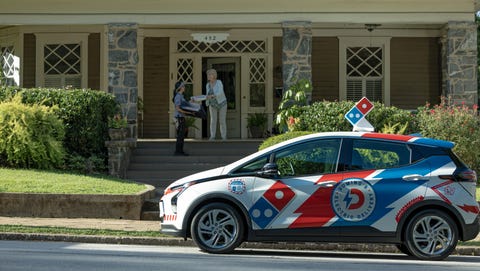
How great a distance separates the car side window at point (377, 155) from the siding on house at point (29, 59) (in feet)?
46.3

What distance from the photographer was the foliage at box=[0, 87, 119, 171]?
1822 cm

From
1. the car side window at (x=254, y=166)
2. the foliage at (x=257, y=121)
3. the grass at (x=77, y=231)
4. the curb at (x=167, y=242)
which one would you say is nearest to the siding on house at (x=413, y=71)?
the foliage at (x=257, y=121)

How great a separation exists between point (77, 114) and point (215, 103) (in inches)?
162

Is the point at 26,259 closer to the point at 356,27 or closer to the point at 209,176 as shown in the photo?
the point at 209,176

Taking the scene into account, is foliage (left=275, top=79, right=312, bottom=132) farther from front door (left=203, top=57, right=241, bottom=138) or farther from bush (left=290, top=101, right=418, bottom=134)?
front door (left=203, top=57, right=241, bottom=138)

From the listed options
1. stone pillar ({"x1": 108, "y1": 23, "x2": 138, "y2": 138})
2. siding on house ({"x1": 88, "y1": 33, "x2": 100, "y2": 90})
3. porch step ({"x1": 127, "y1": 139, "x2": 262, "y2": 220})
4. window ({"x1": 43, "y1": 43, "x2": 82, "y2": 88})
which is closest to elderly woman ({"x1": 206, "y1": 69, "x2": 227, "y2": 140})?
porch step ({"x1": 127, "y1": 139, "x2": 262, "y2": 220})

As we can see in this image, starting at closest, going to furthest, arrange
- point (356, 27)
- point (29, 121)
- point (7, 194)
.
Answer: point (7, 194), point (29, 121), point (356, 27)

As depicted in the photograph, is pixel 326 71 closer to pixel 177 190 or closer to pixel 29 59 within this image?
pixel 29 59

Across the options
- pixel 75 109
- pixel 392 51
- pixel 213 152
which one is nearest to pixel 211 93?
pixel 213 152

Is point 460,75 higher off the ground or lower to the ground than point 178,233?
higher

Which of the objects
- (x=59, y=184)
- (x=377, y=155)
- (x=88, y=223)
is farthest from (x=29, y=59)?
(x=377, y=155)

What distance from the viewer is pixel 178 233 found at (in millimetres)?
11031

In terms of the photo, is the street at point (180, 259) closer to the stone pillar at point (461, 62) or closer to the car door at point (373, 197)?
the car door at point (373, 197)

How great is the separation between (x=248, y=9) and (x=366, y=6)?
9.47ft
